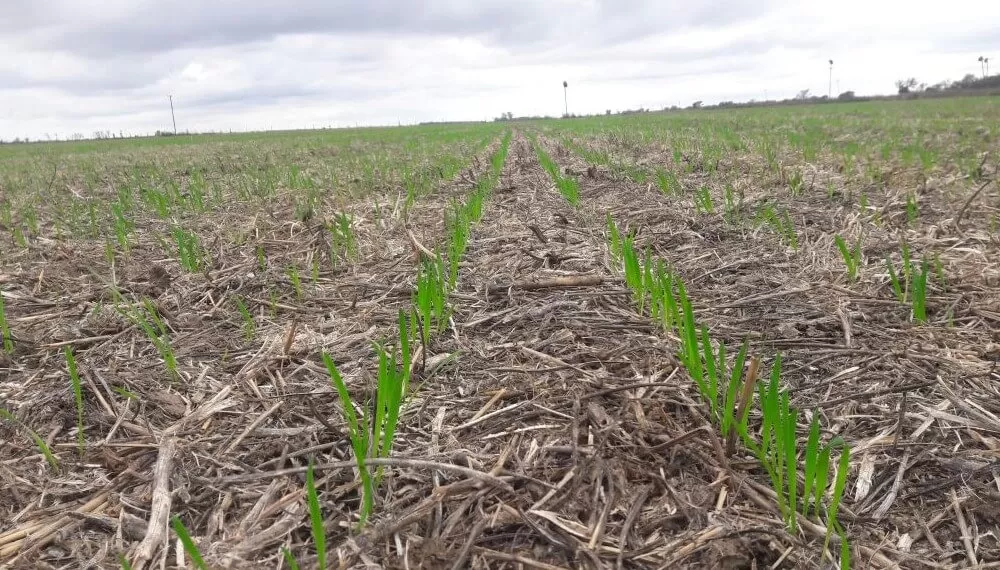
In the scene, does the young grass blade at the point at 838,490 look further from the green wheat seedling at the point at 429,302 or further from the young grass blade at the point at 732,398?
the green wheat seedling at the point at 429,302

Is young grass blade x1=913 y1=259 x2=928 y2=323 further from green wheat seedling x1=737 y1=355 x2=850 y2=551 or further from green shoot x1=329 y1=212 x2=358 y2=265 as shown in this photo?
green shoot x1=329 y1=212 x2=358 y2=265

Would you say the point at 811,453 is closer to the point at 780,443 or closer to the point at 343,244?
the point at 780,443

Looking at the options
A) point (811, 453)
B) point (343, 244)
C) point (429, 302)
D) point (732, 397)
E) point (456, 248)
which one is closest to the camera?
point (811, 453)

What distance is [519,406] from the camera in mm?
1696

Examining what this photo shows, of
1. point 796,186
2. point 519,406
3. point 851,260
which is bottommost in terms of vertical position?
point 519,406

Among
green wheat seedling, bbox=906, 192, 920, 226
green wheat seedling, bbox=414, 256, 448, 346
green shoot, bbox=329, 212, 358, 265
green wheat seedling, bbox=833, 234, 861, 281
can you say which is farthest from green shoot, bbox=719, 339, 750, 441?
green wheat seedling, bbox=906, 192, 920, 226

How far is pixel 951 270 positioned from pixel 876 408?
151cm

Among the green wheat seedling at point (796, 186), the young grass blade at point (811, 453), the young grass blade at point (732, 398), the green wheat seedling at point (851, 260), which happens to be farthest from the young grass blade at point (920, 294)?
the green wheat seedling at point (796, 186)

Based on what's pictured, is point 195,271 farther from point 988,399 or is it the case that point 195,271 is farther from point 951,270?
point 951,270

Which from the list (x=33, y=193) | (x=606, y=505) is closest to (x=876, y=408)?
(x=606, y=505)

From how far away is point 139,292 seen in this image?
300cm

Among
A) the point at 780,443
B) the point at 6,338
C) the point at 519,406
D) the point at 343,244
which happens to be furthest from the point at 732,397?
the point at 343,244

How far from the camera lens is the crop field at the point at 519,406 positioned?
1210 millimetres

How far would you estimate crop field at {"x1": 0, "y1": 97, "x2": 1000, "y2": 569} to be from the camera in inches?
47.6
